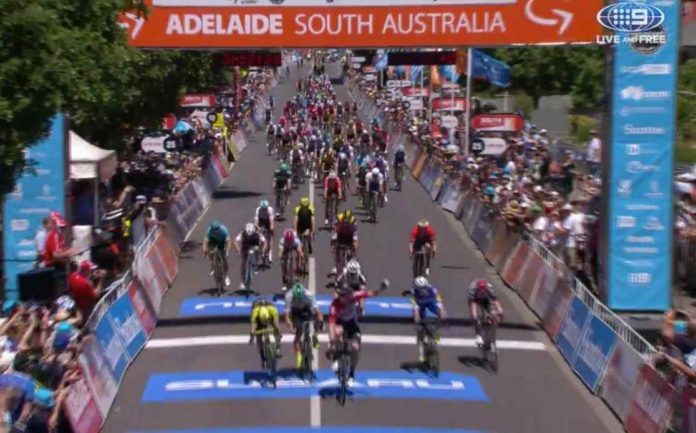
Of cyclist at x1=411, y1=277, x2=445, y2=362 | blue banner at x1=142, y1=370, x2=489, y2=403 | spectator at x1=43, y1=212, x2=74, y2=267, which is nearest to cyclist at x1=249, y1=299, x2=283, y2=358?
blue banner at x1=142, y1=370, x2=489, y2=403

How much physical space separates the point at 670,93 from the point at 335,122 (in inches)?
1581

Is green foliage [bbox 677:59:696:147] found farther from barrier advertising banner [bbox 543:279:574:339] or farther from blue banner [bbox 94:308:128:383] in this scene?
blue banner [bbox 94:308:128:383]

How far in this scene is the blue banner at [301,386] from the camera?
16.9 meters

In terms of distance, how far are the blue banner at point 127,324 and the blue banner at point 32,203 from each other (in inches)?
106

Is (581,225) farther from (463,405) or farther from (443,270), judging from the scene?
(463,405)

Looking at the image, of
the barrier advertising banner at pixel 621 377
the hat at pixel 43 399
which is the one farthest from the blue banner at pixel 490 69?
the hat at pixel 43 399

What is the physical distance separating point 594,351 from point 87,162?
11369 millimetres

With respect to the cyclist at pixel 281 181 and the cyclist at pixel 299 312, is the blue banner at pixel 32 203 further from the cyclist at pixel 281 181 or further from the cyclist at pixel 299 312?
the cyclist at pixel 281 181

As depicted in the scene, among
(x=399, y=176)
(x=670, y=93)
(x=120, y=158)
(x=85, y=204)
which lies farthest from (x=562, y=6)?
(x=399, y=176)

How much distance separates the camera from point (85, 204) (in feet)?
84.6

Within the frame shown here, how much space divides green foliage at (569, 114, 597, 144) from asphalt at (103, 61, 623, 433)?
64.7 feet

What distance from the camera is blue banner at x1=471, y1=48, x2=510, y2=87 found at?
123 ft

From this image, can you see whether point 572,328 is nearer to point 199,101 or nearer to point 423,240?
point 423,240

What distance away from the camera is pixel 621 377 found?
633 inches
